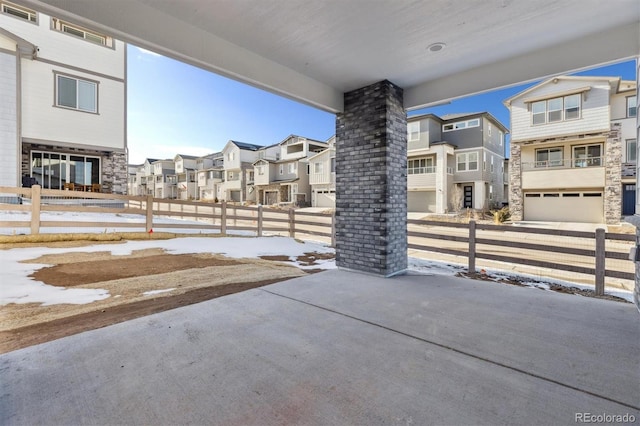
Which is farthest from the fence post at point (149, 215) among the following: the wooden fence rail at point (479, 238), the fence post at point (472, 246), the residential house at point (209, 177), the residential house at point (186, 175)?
the residential house at point (186, 175)

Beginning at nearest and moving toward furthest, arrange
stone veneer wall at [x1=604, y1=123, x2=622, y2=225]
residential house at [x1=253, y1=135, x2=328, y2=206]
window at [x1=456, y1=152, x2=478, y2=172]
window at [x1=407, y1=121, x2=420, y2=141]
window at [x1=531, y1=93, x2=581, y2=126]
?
stone veneer wall at [x1=604, y1=123, x2=622, y2=225] < window at [x1=531, y1=93, x2=581, y2=126] < window at [x1=456, y1=152, x2=478, y2=172] < window at [x1=407, y1=121, x2=420, y2=141] < residential house at [x1=253, y1=135, x2=328, y2=206]

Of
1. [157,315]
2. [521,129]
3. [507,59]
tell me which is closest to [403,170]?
[507,59]

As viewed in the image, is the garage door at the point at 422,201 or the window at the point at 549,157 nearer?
the window at the point at 549,157

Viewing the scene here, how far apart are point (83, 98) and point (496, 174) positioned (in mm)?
24038

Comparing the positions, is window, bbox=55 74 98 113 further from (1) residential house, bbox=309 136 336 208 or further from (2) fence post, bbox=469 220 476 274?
(1) residential house, bbox=309 136 336 208

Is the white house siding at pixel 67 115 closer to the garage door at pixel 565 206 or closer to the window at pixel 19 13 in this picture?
the window at pixel 19 13

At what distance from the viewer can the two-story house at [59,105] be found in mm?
10289

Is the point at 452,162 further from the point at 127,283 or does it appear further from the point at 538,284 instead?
the point at 127,283

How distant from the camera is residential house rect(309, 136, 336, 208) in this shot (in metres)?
24.7

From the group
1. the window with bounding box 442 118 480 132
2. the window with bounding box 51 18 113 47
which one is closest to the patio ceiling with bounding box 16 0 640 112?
the window with bounding box 51 18 113 47

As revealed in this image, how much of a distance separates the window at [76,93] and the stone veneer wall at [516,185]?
64.0 ft

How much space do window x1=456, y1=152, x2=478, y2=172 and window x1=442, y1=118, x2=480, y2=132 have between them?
1.92 meters

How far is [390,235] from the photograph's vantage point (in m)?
4.91

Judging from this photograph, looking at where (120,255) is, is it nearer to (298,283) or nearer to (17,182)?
(298,283)
